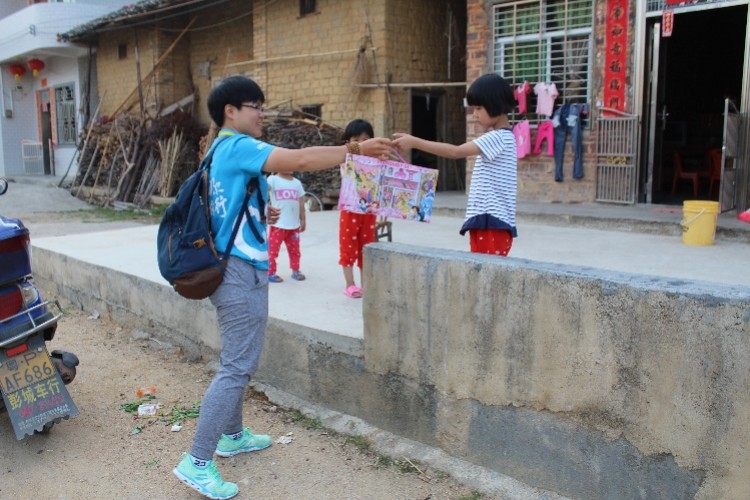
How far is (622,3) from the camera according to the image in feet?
26.5

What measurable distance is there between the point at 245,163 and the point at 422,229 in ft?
16.5

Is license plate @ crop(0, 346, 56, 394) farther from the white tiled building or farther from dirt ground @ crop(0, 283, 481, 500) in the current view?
the white tiled building

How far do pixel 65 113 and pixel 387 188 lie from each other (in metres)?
19.9

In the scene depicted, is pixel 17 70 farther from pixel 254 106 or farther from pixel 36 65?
pixel 254 106

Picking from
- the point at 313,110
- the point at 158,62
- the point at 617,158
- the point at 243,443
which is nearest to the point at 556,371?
the point at 243,443

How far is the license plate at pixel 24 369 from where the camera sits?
3.23 meters

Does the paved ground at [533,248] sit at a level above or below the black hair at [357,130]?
below

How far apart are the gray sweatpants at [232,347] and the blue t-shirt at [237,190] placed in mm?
68

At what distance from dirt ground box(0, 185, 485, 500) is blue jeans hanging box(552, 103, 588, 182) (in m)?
5.95

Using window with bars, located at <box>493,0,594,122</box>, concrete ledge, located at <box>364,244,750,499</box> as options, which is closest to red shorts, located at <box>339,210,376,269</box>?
concrete ledge, located at <box>364,244,750,499</box>

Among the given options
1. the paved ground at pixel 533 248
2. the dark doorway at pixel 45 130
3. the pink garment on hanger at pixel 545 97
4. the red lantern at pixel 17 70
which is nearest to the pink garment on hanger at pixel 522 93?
the pink garment on hanger at pixel 545 97

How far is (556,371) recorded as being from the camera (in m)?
2.57

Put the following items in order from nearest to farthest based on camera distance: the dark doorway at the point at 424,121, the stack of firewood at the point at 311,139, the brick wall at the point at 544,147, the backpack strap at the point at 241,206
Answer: the backpack strap at the point at 241,206 → the brick wall at the point at 544,147 → the stack of firewood at the point at 311,139 → the dark doorway at the point at 424,121

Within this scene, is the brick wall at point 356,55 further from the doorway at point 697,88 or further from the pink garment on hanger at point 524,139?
the doorway at point 697,88
